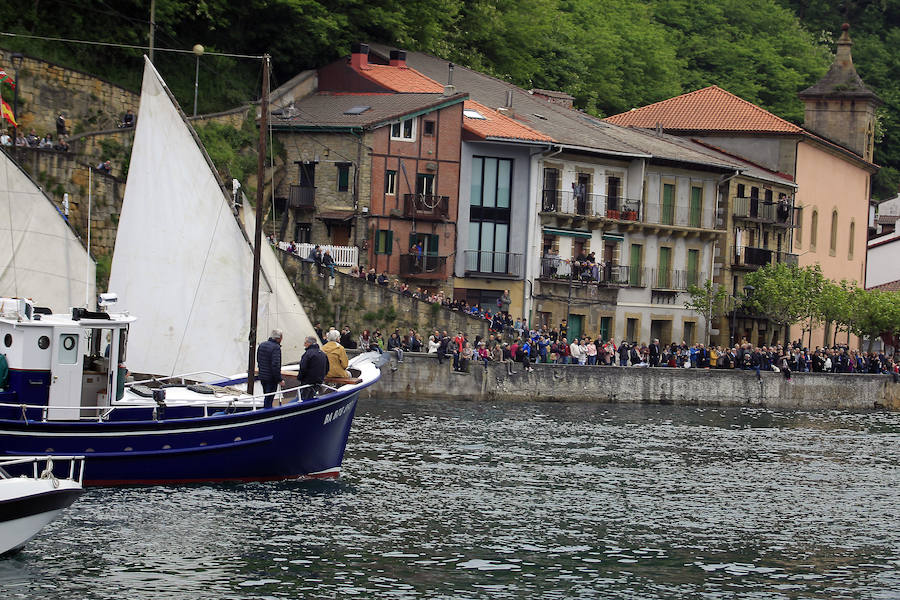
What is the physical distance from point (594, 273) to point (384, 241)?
11812mm

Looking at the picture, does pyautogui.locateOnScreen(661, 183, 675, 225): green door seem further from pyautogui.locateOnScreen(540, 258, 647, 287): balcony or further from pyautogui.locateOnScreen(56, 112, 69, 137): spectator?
pyautogui.locateOnScreen(56, 112, 69, 137): spectator

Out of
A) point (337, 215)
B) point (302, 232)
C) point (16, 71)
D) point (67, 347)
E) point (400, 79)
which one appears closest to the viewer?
point (67, 347)

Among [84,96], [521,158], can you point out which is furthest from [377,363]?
[521,158]

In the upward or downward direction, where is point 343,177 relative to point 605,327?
upward

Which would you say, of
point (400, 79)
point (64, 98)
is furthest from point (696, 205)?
point (64, 98)

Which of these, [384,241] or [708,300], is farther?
[708,300]

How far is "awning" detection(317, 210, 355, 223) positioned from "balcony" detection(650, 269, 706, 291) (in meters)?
18.9

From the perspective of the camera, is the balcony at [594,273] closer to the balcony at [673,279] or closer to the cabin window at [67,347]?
the balcony at [673,279]

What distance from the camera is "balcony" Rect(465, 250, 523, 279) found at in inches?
2933

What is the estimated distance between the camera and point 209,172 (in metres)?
35.0

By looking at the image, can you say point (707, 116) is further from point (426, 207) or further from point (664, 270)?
point (426, 207)

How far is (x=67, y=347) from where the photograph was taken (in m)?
32.9

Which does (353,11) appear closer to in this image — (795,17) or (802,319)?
(802,319)

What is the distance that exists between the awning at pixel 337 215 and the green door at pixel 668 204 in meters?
19.7
